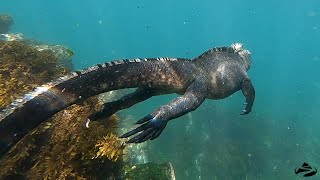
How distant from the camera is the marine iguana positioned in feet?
12.6

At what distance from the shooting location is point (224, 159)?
15.9 metres

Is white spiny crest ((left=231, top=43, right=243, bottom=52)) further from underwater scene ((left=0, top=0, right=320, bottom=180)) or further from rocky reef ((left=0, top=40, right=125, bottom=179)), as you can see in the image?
rocky reef ((left=0, top=40, right=125, bottom=179))

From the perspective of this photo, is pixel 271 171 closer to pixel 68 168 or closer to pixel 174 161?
pixel 174 161

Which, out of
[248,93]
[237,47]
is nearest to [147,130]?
[248,93]

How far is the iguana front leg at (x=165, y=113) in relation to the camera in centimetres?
477

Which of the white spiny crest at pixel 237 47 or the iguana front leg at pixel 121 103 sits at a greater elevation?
the white spiny crest at pixel 237 47

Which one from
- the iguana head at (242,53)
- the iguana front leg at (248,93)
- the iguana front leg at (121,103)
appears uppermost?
the iguana head at (242,53)

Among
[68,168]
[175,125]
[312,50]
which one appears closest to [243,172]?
[175,125]

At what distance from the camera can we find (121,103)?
231 inches

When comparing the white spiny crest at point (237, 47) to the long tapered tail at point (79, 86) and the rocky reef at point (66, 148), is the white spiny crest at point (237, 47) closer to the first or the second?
the long tapered tail at point (79, 86)

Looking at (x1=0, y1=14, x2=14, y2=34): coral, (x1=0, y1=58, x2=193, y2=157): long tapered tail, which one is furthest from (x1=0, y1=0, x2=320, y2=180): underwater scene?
(x1=0, y1=14, x2=14, y2=34): coral

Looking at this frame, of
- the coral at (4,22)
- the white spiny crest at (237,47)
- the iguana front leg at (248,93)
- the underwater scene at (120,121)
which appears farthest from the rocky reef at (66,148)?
the coral at (4,22)

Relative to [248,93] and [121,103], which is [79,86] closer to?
[121,103]

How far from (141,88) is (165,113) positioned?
0.89m
